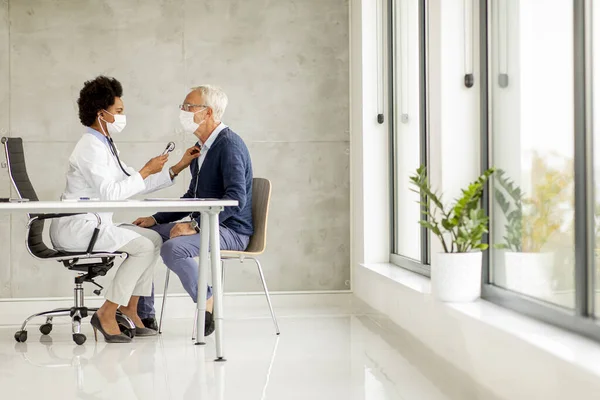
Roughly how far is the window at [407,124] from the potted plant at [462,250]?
124cm

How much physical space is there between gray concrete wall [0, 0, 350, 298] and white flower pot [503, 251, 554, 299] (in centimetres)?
299

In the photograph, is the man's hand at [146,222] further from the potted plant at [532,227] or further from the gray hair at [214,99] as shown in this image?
the potted plant at [532,227]

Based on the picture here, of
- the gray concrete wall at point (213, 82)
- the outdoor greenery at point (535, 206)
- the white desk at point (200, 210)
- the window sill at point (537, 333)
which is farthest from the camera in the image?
the gray concrete wall at point (213, 82)

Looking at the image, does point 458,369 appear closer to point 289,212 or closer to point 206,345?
point 206,345

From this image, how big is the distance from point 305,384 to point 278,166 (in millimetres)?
3016

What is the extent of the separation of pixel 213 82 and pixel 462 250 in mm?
3265

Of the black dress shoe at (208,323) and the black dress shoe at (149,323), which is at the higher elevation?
the black dress shoe at (208,323)

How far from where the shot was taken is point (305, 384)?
11.2 feet

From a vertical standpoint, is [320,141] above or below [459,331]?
above

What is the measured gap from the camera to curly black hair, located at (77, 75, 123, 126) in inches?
190

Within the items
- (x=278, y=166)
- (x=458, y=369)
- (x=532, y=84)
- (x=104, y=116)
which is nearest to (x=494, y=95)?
(x=532, y=84)

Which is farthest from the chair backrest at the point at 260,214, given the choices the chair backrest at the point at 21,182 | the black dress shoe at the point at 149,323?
the chair backrest at the point at 21,182

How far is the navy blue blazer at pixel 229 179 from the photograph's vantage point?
460 cm

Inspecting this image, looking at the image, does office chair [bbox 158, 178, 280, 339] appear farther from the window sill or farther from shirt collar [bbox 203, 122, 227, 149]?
→ the window sill
